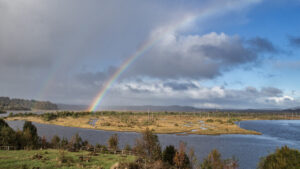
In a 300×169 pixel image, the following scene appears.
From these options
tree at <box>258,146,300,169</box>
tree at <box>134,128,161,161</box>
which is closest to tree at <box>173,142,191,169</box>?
tree at <box>134,128,161,161</box>

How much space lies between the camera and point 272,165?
30266 millimetres

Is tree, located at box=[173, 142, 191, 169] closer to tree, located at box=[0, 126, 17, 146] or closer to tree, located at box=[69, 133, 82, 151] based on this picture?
tree, located at box=[69, 133, 82, 151]

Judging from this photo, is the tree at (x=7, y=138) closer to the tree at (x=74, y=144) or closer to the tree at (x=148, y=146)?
the tree at (x=74, y=144)

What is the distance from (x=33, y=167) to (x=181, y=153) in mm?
23351

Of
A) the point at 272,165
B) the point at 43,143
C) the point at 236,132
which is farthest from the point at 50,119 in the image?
the point at 272,165

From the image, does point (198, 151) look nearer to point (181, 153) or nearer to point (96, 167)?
point (181, 153)

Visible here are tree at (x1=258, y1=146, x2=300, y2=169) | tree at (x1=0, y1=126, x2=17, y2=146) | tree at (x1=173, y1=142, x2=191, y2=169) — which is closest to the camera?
tree at (x1=258, y1=146, x2=300, y2=169)

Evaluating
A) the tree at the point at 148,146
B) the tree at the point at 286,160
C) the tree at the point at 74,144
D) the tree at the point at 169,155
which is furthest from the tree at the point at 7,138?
the tree at the point at 286,160

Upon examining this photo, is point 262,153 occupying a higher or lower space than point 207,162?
lower

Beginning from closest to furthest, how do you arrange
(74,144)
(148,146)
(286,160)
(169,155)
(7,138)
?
1. (286,160)
2. (169,155)
3. (148,146)
4. (7,138)
5. (74,144)

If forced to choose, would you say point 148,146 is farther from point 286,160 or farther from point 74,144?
point 286,160

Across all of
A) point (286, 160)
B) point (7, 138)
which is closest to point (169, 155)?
point (286, 160)

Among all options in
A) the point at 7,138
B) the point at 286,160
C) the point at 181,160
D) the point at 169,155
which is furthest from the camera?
the point at 7,138

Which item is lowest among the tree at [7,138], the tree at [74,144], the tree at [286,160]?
the tree at [74,144]
